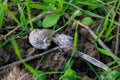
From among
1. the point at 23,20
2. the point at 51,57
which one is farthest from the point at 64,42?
the point at 23,20

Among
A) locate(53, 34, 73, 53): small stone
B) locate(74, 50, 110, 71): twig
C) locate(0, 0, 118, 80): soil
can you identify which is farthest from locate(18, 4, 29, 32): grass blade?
locate(74, 50, 110, 71): twig

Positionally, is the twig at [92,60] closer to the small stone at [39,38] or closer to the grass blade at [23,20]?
the small stone at [39,38]

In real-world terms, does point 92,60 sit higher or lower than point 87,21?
lower

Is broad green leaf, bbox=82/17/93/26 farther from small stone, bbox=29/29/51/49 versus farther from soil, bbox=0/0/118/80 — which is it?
small stone, bbox=29/29/51/49

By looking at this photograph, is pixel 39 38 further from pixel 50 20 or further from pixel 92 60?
pixel 92 60

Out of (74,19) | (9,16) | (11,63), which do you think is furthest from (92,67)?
(9,16)

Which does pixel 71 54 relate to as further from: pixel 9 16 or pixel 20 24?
pixel 9 16
